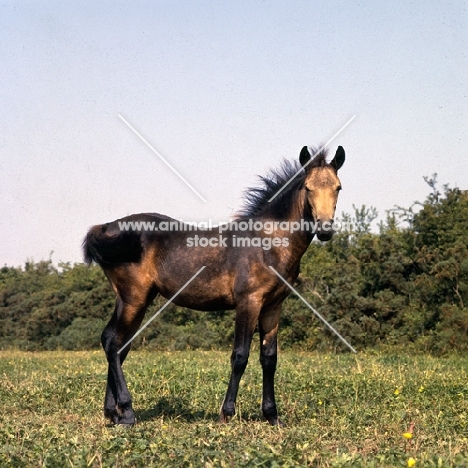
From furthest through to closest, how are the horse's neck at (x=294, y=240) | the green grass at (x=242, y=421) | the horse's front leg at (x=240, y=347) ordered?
the horse's neck at (x=294, y=240)
the horse's front leg at (x=240, y=347)
the green grass at (x=242, y=421)

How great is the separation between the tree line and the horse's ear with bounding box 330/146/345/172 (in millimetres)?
16185

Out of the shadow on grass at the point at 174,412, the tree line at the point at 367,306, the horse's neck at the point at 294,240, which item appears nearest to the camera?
the horse's neck at the point at 294,240

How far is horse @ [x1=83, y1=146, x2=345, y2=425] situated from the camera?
26.5 ft

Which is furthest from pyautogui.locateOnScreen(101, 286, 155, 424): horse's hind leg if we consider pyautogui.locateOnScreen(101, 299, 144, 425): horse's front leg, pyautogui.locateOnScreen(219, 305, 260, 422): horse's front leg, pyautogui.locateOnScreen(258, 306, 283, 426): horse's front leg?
pyautogui.locateOnScreen(258, 306, 283, 426): horse's front leg

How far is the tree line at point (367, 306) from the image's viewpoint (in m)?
24.8

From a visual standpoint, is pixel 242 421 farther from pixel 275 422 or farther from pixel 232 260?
pixel 232 260

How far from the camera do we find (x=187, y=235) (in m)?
8.77

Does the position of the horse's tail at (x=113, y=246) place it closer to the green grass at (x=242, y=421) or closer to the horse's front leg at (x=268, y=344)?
the horse's front leg at (x=268, y=344)

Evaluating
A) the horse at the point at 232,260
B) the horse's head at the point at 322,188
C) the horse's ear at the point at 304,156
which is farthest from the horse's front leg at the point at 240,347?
the horse's ear at the point at 304,156

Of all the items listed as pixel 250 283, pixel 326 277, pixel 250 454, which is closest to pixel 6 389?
pixel 250 283

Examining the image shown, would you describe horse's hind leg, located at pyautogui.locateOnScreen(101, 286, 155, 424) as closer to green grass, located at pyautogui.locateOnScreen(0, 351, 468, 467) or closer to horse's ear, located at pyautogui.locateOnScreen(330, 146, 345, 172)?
green grass, located at pyautogui.locateOnScreen(0, 351, 468, 467)

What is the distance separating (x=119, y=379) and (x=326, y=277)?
23138 millimetres

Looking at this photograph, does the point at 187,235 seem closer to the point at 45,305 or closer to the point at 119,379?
the point at 119,379

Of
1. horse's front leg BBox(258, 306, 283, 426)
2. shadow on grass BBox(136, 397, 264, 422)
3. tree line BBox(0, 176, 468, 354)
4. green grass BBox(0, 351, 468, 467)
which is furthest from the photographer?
tree line BBox(0, 176, 468, 354)
